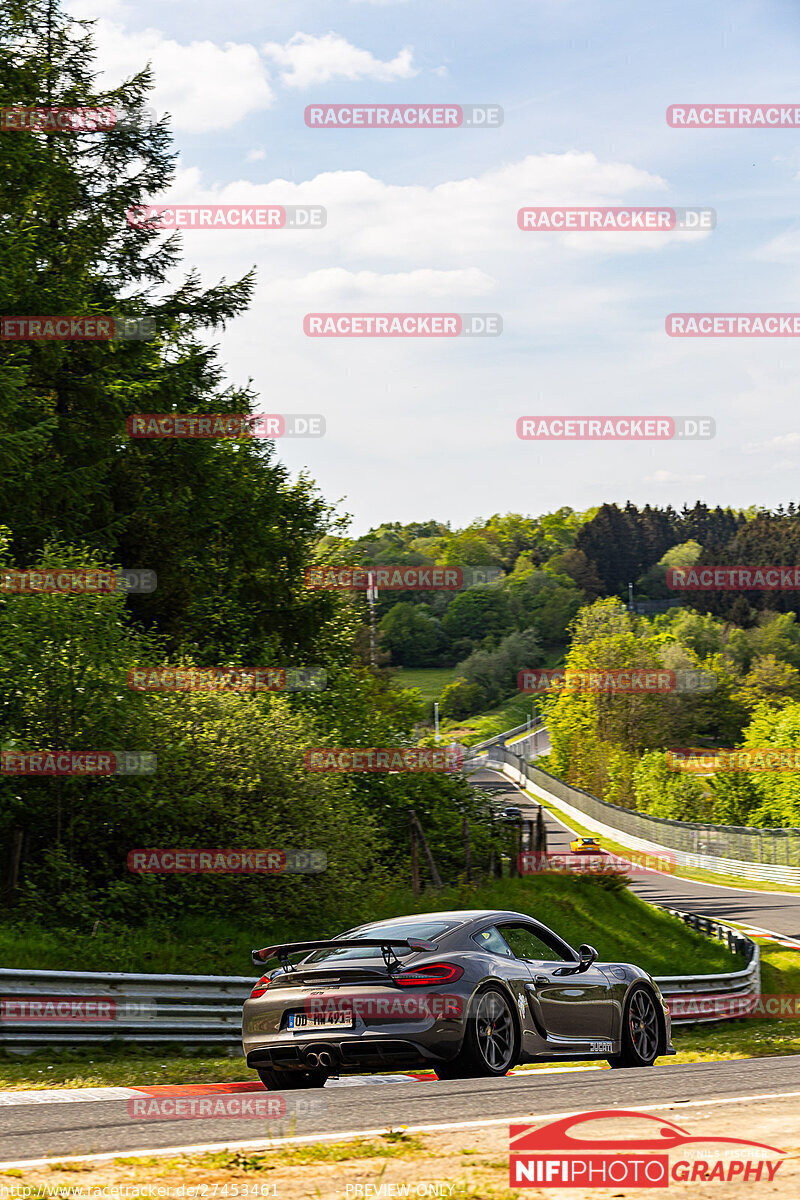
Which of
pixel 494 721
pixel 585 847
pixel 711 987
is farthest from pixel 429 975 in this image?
pixel 494 721

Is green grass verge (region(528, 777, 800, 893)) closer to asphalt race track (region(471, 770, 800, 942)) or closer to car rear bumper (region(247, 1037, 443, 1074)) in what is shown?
asphalt race track (region(471, 770, 800, 942))

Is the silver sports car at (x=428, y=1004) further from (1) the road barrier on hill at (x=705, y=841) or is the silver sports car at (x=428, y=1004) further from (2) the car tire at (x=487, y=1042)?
(1) the road barrier on hill at (x=705, y=841)

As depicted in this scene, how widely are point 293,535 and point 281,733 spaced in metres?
17.0

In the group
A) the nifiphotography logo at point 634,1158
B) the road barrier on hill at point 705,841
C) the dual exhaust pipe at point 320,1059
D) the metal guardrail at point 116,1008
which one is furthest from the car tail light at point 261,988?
the road barrier on hill at point 705,841

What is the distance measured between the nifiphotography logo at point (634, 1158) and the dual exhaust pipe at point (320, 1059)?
99.4 inches

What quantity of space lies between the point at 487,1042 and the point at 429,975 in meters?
0.68

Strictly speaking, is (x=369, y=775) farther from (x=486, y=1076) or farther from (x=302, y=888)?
(x=486, y=1076)

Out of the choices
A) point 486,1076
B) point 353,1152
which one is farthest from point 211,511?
point 353,1152

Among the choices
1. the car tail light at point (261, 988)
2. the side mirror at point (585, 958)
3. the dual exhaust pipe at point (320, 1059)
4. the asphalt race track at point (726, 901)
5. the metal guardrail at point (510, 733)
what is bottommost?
the metal guardrail at point (510, 733)

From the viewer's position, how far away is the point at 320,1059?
829 cm

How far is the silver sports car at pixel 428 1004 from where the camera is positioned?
8219 millimetres

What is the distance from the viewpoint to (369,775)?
24031 mm

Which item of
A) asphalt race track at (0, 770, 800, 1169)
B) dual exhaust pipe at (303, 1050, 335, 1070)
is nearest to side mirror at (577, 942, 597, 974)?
asphalt race track at (0, 770, 800, 1169)

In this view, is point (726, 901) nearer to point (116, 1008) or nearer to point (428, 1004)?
point (116, 1008)
